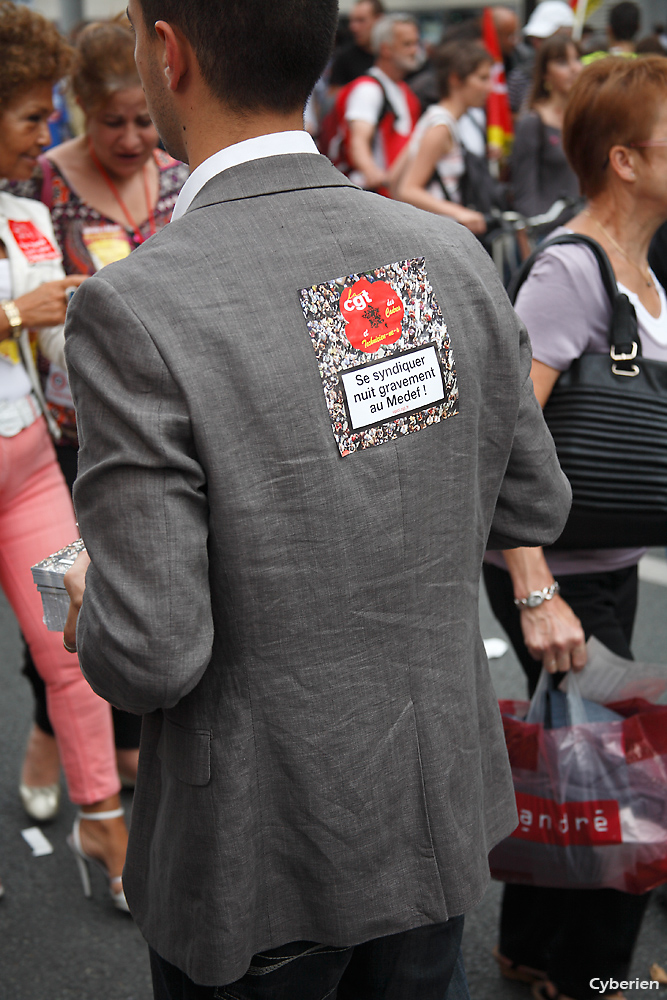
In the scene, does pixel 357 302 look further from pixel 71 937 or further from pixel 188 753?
pixel 71 937

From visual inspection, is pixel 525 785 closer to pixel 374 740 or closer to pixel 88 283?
pixel 374 740

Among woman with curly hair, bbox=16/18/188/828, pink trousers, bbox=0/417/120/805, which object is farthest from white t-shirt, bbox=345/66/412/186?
pink trousers, bbox=0/417/120/805

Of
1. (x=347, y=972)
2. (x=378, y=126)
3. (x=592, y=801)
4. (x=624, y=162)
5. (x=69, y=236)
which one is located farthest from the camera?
(x=378, y=126)

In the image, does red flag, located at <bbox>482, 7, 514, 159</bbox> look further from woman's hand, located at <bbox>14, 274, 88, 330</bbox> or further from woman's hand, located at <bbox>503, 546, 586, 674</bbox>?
woman's hand, located at <bbox>503, 546, 586, 674</bbox>

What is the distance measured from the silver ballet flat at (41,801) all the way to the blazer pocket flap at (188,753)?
2023mm

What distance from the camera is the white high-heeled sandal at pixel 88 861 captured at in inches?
105

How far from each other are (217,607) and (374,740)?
0.85ft

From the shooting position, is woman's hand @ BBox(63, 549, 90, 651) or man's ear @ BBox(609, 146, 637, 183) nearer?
woman's hand @ BBox(63, 549, 90, 651)

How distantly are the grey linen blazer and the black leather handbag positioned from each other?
0.64m

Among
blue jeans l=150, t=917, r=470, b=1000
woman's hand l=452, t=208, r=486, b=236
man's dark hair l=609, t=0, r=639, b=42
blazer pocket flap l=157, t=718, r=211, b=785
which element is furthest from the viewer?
man's dark hair l=609, t=0, r=639, b=42

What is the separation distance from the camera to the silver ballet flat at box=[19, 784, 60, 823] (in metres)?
3.08

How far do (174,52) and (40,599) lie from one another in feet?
5.47

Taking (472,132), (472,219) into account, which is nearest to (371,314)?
A: (472,219)

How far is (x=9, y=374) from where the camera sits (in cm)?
251
